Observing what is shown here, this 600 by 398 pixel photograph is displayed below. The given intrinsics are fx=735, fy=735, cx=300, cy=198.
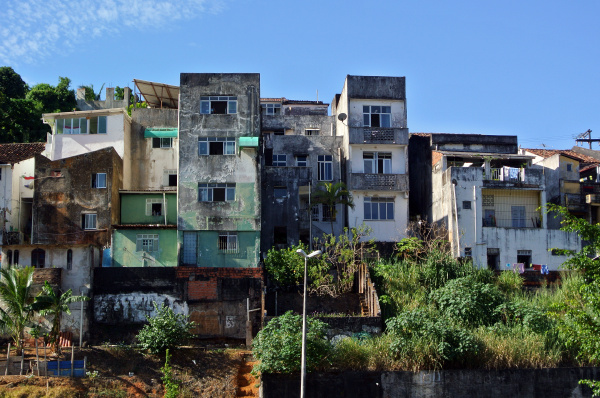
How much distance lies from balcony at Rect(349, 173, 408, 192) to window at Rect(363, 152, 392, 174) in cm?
76

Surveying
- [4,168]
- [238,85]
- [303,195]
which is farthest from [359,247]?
[4,168]

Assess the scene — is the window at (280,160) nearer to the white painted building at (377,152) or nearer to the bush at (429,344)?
the white painted building at (377,152)

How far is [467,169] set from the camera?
41.4 m

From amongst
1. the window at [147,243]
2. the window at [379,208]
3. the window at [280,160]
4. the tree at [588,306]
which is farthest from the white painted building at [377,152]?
the tree at [588,306]

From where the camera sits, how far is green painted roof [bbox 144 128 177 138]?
142 ft

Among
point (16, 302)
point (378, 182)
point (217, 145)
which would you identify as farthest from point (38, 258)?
point (378, 182)

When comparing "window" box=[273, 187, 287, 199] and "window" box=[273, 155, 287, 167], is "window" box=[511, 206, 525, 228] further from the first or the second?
"window" box=[273, 155, 287, 167]

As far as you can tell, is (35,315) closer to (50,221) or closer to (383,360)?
(50,221)

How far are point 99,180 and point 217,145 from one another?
257 inches

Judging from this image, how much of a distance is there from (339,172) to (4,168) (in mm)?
19265

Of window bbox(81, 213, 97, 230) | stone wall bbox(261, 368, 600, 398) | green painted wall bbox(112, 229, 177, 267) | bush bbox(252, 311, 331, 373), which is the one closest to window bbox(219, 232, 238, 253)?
green painted wall bbox(112, 229, 177, 267)

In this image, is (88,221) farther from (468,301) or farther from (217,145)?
(468,301)

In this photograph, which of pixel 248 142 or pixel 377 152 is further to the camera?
pixel 377 152

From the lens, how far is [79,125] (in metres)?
43.2
